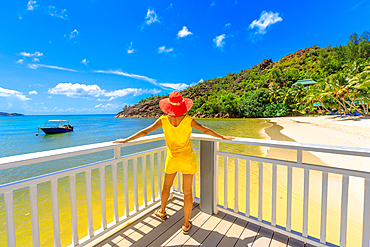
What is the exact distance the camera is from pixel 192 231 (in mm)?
1773

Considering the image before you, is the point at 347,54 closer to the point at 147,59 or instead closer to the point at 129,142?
the point at 129,142

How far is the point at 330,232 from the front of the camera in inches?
98.8

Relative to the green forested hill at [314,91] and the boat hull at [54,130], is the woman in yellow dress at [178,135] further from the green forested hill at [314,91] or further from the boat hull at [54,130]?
the boat hull at [54,130]

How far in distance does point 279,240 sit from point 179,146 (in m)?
1.34

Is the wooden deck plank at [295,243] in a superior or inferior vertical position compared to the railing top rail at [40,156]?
inferior

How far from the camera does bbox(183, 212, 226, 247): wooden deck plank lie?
1.62 m

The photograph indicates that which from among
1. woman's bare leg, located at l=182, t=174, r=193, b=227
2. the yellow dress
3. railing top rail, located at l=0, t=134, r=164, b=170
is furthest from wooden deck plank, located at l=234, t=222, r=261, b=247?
railing top rail, located at l=0, t=134, r=164, b=170

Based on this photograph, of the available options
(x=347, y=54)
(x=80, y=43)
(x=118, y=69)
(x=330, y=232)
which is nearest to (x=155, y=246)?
(x=330, y=232)

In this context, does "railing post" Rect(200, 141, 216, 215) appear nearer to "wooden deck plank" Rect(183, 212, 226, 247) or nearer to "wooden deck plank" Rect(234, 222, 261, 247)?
"wooden deck plank" Rect(183, 212, 226, 247)

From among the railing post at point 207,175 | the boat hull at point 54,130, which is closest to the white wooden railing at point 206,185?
the railing post at point 207,175

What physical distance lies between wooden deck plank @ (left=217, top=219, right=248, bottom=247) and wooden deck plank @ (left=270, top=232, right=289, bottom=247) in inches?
11.4

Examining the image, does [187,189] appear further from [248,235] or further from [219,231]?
[248,235]

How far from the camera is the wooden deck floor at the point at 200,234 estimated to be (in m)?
1.60

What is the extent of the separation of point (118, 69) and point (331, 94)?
308 ft
